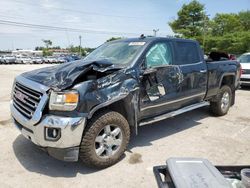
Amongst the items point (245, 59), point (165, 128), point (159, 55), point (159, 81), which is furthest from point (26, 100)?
point (245, 59)

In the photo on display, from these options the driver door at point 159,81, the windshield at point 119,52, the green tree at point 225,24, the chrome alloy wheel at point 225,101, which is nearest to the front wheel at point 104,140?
the driver door at point 159,81

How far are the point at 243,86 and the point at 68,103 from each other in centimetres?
1053

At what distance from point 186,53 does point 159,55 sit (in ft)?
2.99

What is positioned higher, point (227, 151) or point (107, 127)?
point (107, 127)

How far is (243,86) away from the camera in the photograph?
1162 cm

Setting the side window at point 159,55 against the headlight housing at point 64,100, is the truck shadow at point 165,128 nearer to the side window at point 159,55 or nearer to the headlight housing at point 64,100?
the side window at point 159,55

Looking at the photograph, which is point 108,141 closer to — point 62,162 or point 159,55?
point 62,162


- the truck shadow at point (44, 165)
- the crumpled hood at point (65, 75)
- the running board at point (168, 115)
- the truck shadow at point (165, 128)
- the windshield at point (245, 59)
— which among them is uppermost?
the windshield at point (245, 59)

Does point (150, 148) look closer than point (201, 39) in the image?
Yes

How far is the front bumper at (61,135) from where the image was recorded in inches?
122

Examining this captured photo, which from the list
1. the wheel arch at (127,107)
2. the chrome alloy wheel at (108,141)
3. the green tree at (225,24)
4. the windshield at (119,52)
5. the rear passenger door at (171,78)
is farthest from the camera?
the green tree at (225,24)

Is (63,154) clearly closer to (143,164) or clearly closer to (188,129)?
(143,164)

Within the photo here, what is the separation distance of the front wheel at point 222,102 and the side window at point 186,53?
1.40 metres

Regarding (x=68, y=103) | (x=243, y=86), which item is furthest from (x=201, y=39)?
(x=68, y=103)
